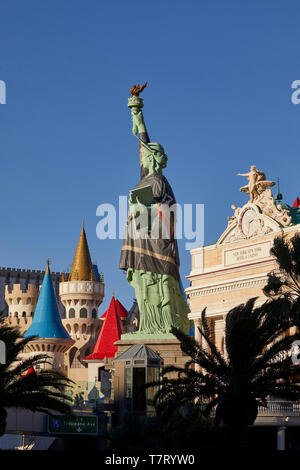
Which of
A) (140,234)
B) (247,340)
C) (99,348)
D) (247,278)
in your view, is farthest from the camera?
(99,348)

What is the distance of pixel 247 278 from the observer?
45812mm

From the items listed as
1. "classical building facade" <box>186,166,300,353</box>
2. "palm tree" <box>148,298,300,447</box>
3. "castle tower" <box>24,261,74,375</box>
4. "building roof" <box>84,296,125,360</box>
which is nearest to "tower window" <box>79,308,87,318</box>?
"castle tower" <box>24,261,74,375</box>

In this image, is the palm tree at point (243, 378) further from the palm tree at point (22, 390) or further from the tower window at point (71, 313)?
the tower window at point (71, 313)

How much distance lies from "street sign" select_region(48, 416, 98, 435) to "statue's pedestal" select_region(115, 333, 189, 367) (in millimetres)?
8053

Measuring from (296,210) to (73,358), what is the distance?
40795 millimetres

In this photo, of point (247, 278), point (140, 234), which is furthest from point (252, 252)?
point (140, 234)

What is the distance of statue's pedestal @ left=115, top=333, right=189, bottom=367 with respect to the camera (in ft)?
152

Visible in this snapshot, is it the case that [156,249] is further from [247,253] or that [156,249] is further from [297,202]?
[297,202]

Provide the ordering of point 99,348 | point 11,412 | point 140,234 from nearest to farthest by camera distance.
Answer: point 11,412
point 140,234
point 99,348

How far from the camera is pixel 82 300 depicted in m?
86.9

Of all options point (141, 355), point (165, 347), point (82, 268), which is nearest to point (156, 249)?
point (165, 347)

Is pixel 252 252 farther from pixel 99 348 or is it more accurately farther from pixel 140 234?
pixel 99 348

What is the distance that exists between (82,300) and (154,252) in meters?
39.0

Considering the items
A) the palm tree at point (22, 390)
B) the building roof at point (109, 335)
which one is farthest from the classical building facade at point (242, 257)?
the building roof at point (109, 335)
